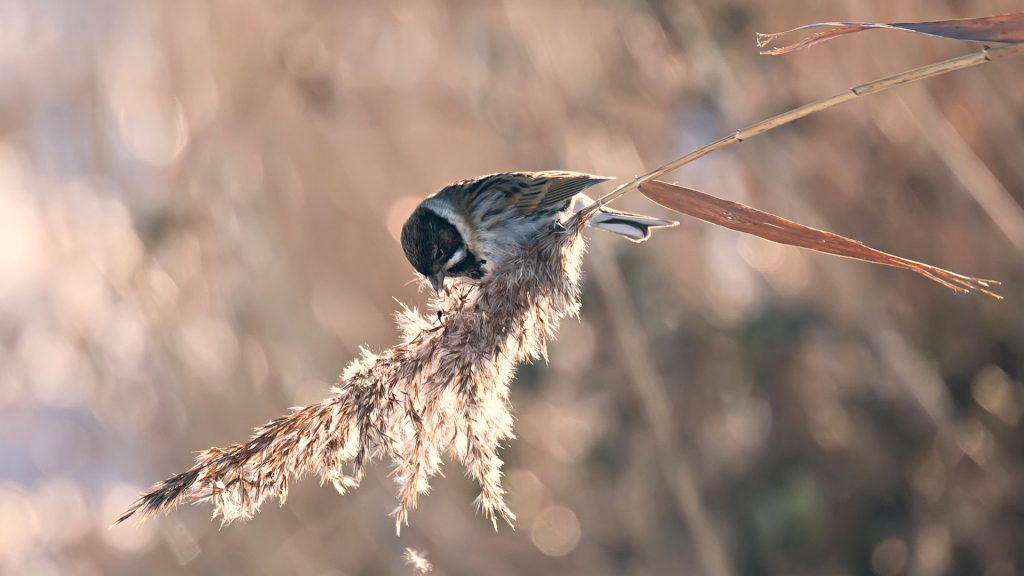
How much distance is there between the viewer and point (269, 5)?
3.32 m

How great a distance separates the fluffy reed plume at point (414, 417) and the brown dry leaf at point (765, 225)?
0.69ft

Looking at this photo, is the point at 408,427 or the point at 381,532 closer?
the point at 408,427

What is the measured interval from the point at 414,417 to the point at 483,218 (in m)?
0.99

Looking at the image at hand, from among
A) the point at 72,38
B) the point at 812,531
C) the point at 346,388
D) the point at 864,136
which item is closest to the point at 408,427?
the point at 346,388

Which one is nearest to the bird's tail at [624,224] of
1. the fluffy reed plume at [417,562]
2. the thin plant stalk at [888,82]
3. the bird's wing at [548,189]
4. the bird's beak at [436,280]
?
the bird's wing at [548,189]

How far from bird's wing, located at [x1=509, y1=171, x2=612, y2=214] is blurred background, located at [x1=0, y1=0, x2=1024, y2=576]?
0.38m

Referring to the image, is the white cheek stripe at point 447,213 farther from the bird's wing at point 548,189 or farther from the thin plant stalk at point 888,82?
the thin plant stalk at point 888,82

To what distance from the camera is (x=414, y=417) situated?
1.14m

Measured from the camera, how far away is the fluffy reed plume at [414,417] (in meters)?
1.05

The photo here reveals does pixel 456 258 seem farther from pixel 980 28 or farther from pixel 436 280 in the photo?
pixel 980 28

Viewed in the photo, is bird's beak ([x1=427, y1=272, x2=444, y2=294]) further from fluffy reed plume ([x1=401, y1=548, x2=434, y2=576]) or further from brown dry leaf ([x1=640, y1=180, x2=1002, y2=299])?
fluffy reed plume ([x1=401, y1=548, x2=434, y2=576])

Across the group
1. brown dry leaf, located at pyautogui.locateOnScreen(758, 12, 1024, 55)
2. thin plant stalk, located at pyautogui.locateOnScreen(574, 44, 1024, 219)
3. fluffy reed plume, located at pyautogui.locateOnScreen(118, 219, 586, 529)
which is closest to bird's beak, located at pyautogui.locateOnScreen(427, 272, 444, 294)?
fluffy reed plume, located at pyautogui.locateOnScreen(118, 219, 586, 529)

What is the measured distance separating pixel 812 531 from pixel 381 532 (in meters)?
1.36

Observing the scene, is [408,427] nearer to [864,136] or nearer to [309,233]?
[864,136]
